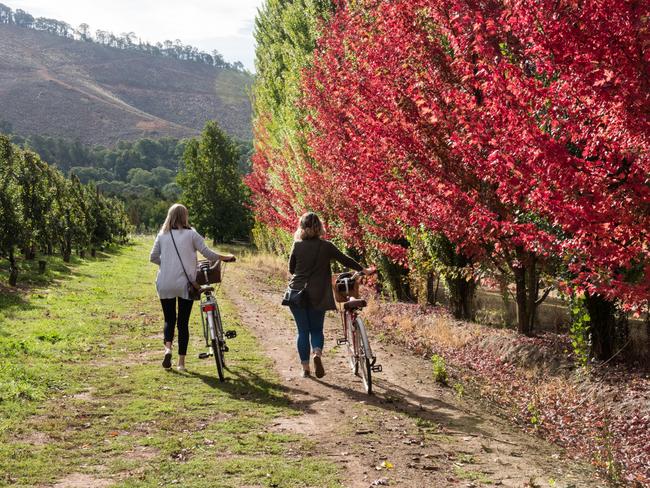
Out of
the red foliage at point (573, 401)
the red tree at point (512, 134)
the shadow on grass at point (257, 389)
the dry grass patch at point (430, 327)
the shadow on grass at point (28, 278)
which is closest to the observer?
the red tree at point (512, 134)

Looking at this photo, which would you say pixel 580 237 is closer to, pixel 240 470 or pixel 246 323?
pixel 240 470

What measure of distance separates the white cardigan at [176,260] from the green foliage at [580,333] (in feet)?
15.5

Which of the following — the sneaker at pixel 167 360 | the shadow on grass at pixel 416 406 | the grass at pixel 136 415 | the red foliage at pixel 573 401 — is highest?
the sneaker at pixel 167 360

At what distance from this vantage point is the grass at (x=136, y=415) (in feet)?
17.2

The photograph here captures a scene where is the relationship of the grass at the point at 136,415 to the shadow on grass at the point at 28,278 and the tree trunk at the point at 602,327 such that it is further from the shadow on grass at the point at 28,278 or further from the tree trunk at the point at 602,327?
the tree trunk at the point at 602,327

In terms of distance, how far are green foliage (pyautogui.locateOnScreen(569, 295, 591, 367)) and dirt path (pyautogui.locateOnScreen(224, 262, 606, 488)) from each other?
6.43 ft

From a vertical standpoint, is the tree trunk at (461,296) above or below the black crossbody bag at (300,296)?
below

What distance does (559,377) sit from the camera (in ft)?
29.9

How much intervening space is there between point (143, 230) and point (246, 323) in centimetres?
8289

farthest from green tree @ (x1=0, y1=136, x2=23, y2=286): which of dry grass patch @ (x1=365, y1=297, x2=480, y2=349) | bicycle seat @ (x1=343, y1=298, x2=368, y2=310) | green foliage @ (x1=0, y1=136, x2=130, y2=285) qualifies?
bicycle seat @ (x1=343, y1=298, x2=368, y2=310)

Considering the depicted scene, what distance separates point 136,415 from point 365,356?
2476 millimetres

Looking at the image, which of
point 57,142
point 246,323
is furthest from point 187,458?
point 57,142

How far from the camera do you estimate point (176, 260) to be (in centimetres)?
843

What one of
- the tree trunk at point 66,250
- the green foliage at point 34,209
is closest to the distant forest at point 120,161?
the green foliage at point 34,209
